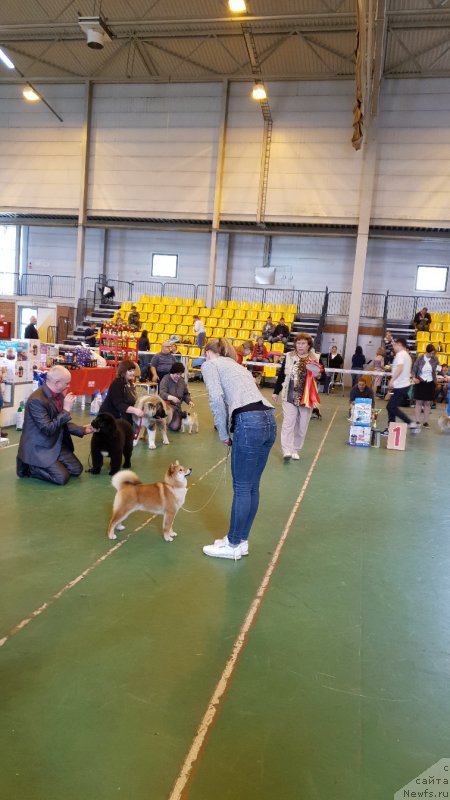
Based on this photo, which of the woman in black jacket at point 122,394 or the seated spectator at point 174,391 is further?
the seated spectator at point 174,391

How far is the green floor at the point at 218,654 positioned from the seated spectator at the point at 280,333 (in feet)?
42.0

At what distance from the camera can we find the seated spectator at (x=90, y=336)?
55.9 feet

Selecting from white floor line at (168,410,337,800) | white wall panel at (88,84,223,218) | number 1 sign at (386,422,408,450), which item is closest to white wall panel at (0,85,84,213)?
white wall panel at (88,84,223,218)

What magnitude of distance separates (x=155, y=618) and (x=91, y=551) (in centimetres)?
101

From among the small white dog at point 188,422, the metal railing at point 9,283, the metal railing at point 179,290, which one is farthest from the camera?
the metal railing at point 9,283

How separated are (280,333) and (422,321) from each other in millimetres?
4674

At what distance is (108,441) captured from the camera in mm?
5641

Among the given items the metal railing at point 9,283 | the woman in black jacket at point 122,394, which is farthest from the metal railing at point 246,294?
the woman in black jacket at point 122,394

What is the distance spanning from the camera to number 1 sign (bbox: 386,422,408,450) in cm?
828

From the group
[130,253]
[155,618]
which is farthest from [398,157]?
[155,618]

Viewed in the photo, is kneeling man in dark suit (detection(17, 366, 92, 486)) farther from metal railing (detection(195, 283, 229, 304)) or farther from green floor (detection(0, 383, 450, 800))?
metal railing (detection(195, 283, 229, 304))

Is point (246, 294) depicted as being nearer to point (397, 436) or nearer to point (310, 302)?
point (310, 302)

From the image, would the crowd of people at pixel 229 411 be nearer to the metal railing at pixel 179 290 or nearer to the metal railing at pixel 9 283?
the metal railing at pixel 179 290

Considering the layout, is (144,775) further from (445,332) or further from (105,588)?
(445,332)
